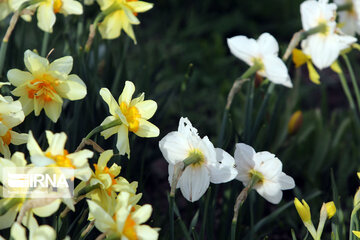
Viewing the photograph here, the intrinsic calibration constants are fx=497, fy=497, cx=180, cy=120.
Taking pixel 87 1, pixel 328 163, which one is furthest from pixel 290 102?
pixel 87 1

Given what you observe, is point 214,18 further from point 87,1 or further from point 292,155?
point 87,1

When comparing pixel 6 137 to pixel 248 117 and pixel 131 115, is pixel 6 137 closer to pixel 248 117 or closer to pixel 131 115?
pixel 131 115

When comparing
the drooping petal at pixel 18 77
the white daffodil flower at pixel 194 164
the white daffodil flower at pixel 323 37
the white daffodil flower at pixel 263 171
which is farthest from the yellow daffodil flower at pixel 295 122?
the drooping petal at pixel 18 77

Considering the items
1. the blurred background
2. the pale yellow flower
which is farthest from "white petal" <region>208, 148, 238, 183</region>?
the pale yellow flower

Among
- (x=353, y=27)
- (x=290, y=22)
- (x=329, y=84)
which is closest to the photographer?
(x=353, y=27)

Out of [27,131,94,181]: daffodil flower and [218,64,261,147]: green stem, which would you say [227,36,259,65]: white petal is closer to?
[218,64,261,147]: green stem

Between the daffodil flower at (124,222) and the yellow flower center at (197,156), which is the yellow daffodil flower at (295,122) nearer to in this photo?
the yellow flower center at (197,156)
